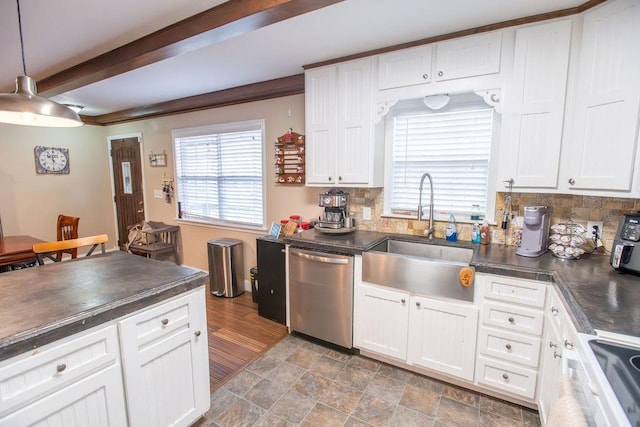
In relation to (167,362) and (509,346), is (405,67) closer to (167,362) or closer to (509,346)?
(509,346)

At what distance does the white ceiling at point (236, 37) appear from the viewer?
181 centimetres

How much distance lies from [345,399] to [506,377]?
40.6 inches

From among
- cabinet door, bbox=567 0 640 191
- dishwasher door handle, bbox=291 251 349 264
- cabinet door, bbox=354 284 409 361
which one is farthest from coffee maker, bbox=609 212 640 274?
dishwasher door handle, bbox=291 251 349 264

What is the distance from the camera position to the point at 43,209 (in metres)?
4.60

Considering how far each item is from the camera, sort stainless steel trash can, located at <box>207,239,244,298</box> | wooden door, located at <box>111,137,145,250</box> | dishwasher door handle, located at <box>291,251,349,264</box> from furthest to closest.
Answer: wooden door, located at <box>111,137,145,250</box>, stainless steel trash can, located at <box>207,239,244,298</box>, dishwasher door handle, located at <box>291,251,349,264</box>

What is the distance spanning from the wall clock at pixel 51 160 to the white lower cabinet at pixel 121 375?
4656 mm

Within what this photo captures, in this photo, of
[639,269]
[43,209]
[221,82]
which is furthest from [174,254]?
[639,269]

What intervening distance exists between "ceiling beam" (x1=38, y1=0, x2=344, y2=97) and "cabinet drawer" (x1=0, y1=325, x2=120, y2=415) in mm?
1736

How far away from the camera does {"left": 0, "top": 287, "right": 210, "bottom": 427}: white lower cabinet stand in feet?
3.55

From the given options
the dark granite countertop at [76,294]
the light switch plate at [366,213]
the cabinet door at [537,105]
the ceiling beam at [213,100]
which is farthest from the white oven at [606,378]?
the ceiling beam at [213,100]

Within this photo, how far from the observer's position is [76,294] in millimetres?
1402

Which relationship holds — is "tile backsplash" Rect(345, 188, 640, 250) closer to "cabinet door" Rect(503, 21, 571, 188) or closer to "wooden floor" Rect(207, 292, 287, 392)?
"cabinet door" Rect(503, 21, 571, 188)

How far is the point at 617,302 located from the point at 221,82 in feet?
11.8

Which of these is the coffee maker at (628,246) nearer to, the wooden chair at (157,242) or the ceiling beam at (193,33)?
the ceiling beam at (193,33)
